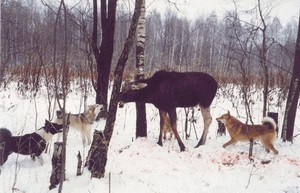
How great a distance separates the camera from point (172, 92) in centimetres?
802

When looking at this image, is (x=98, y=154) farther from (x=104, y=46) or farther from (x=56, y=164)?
(x=104, y=46)

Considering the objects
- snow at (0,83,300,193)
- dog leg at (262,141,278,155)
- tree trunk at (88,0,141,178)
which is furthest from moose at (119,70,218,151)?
tree trunk at (88,0,141,178)

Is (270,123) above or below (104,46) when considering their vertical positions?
below

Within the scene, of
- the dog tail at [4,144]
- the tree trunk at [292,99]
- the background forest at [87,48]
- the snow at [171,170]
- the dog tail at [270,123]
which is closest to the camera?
the snow at [171,170]

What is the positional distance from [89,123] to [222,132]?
3483mm

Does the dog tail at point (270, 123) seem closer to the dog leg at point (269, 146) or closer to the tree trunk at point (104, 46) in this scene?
the dog leg at point (269, 146)

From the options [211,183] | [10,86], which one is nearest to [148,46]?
[10,86]

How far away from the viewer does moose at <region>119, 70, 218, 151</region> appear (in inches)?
313

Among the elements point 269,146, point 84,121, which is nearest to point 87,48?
point 84,121

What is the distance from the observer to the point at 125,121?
36.1 feet

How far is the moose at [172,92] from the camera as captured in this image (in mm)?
7938

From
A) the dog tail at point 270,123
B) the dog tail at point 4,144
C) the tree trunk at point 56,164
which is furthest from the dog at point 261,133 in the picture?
the dog tail at point 4,144

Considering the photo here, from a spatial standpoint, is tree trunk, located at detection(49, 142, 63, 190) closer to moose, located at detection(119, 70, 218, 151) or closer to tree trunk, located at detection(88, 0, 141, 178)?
tree trunk, located at detection(88, 0, 141, 178)

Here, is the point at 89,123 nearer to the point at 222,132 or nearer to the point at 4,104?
the point at 222,132
